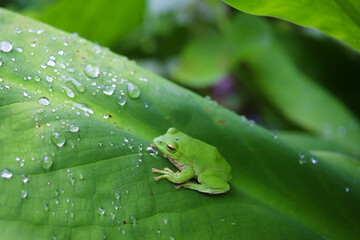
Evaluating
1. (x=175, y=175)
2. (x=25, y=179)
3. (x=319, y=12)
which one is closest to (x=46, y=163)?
(x=25, y=179)

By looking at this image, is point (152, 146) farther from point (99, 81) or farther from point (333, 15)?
point (333, 15)

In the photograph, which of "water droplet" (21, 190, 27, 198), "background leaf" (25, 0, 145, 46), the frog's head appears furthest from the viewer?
"background leaf" (25, 0, 145, 46)

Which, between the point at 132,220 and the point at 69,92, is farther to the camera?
the point at 69,92

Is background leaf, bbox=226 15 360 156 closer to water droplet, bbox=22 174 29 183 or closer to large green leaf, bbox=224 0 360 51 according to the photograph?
large green leaf, bbox=224 0 360 51

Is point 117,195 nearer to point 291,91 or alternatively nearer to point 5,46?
point 5,46

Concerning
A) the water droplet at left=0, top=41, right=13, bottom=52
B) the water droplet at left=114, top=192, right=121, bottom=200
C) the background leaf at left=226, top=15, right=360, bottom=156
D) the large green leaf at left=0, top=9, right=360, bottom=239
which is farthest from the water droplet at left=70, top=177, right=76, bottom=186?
the background leaf at left=226, top=15, right=360, bottom=156

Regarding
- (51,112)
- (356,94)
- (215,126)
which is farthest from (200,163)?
(356,94)
